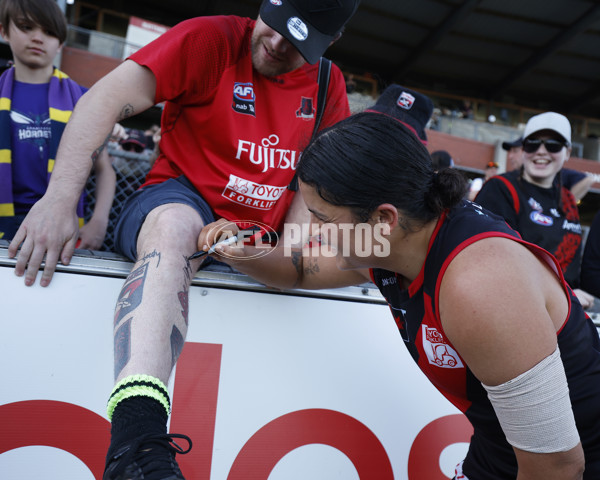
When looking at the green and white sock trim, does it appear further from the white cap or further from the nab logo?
the white cap

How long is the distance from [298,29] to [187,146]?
59 cm

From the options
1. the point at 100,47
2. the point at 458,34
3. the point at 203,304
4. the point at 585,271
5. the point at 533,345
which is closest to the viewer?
the point at 533,345

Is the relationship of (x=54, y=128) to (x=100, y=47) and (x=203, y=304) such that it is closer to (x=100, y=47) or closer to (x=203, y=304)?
(x=203, y=304)

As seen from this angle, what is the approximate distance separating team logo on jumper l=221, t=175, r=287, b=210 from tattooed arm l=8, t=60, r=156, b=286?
1.33 ft

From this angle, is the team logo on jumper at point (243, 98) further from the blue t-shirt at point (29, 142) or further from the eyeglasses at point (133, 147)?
the eyeglasses at point (133, 147)

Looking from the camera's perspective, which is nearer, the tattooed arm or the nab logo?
the tattooed arm

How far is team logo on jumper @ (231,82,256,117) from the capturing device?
1749mm

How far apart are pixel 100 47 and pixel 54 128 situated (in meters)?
11.8

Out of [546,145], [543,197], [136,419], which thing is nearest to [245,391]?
[136,419]

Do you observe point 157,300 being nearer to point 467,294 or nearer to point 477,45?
point 467,294

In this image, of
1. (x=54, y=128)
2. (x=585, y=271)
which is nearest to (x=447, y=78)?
(x=585, y=271)

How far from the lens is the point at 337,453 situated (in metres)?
1.63

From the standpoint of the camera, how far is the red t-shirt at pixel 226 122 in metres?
1.66

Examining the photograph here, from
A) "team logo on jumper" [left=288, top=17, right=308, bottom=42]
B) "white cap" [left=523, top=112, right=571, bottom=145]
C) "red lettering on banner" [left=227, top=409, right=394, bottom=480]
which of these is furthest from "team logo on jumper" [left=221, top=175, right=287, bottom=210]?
"white cap" [left=523, top=112, right=571, bottom=145]
